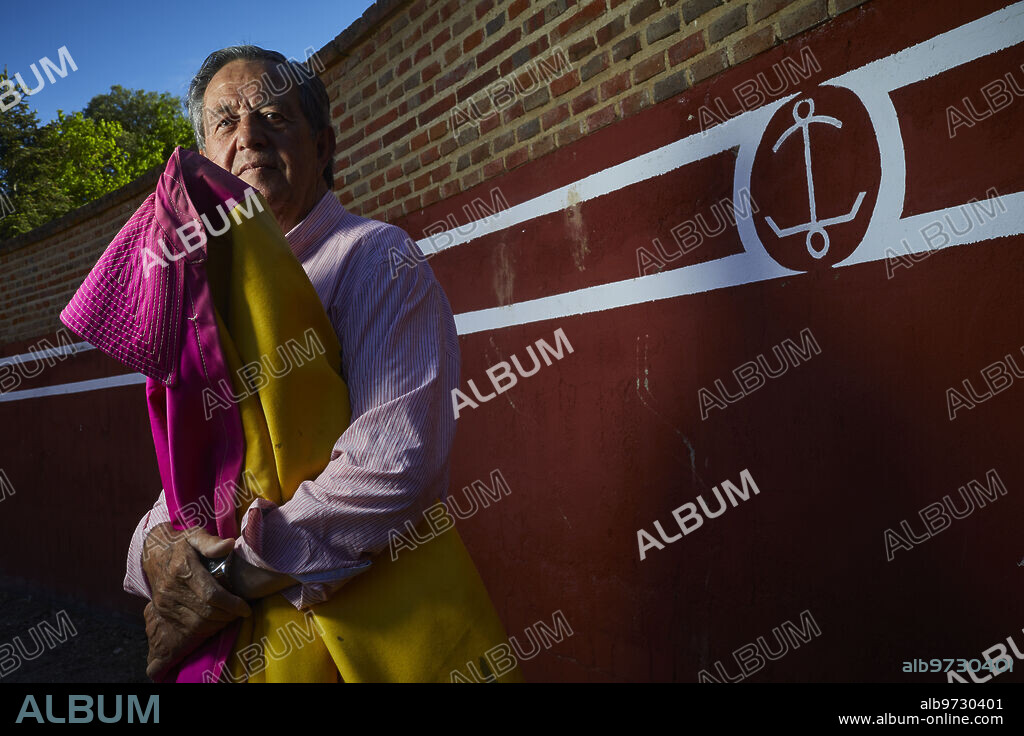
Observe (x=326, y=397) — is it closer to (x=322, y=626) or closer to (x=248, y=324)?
(x=248, y=324)

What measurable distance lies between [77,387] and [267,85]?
5.65 meters

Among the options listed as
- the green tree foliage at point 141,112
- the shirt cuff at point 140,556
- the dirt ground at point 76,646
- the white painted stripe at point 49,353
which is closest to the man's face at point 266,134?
the shirt cuff at point 140,556

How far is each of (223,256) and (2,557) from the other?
25.6 ft

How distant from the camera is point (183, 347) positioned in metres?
1.16

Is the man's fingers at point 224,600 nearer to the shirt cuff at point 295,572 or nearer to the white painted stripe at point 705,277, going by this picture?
the shirt cuff at point 295,572

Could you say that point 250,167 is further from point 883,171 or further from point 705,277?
point 883,171

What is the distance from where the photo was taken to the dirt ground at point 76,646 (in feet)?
16.1

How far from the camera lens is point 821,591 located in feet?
6.16

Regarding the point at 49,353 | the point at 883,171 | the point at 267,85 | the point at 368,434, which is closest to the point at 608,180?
the point at 883,171

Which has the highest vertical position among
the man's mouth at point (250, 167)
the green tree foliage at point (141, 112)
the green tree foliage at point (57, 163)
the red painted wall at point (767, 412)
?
the green tree foliage at point (141, 112)

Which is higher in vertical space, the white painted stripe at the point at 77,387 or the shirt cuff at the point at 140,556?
the white painted stripe at the point at 77,387

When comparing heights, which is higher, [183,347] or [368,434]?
[183,347]

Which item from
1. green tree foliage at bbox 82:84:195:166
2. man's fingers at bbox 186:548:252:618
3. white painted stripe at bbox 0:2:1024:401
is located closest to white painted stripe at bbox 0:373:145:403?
white painted stripe at bbox 0:2:1024:401

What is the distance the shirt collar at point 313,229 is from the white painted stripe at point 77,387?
14.1ft
